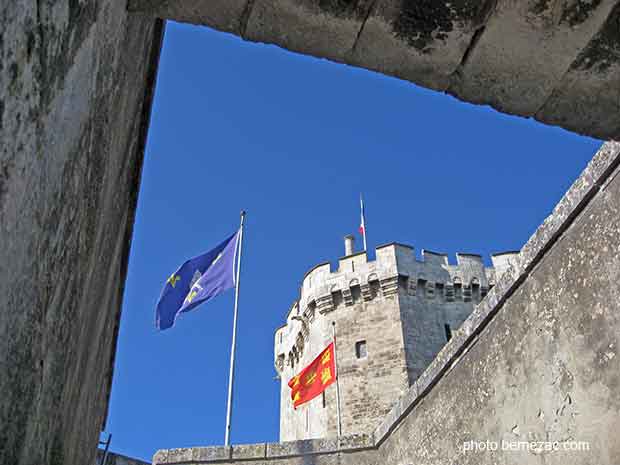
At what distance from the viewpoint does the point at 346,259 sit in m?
21.2

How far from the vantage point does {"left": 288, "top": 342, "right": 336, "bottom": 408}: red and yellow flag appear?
38.9 feet

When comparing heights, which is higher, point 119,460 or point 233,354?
point 233,354

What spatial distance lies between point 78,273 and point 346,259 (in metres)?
19.5

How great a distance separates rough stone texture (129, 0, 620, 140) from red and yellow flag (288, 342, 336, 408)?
9.69 m

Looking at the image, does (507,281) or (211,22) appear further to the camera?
(507,281)

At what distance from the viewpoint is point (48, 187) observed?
1.21m

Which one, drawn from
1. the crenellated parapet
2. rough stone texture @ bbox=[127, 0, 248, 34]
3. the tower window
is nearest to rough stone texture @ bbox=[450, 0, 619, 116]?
rough stone texture @ bbox=[127, 0, 248, 34]

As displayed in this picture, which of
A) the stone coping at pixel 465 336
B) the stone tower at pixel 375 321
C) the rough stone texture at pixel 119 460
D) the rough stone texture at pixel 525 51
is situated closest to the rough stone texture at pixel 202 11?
the rough stone texture at pixel 525 51

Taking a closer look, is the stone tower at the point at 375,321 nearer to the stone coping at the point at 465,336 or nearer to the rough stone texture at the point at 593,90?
the stone coping at the point at 465,336

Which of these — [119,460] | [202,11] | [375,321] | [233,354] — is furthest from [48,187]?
[375,321]

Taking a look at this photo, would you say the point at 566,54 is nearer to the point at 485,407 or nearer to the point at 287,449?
the point at 485,407

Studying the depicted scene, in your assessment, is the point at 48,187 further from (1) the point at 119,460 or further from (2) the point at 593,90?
(1) the point at 119,460

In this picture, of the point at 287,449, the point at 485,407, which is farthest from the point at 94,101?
the point at 287,449

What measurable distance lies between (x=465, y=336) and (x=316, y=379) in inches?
307
